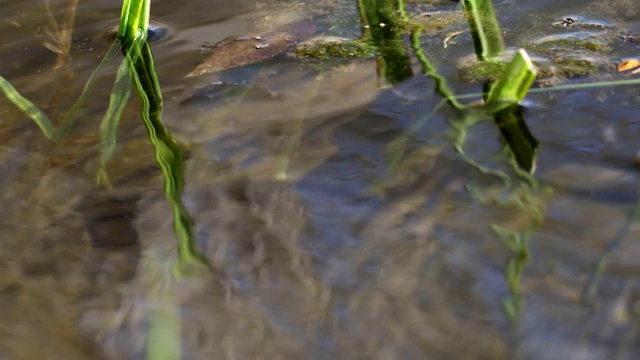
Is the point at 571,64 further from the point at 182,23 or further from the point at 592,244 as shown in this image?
the point at 182,23

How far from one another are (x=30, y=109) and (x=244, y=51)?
0.51 metres

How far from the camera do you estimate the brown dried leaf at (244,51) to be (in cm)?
174

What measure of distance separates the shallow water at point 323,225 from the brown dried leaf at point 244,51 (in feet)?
0.15

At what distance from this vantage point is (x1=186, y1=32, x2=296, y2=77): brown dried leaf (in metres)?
1.74

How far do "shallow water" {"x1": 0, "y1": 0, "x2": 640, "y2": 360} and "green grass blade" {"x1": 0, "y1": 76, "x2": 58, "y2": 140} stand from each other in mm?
20

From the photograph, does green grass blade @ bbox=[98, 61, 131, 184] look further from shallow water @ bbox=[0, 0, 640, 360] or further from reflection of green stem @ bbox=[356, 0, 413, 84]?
reflection of green stem @ bbox=[356, 0, 413, 84]

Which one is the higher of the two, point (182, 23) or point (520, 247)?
point (182, 23)

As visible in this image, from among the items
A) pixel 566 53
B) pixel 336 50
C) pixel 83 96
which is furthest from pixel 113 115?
pixel 566 53

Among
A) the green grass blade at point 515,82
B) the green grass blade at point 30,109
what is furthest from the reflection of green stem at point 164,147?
the green grass blade at point 515,82

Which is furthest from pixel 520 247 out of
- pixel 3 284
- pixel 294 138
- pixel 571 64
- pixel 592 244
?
pixel 3 284

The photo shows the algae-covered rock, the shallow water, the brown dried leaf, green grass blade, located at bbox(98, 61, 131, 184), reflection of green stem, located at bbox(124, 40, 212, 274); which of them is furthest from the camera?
the brown dried leaf

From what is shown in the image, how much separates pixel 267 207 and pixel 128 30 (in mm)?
715

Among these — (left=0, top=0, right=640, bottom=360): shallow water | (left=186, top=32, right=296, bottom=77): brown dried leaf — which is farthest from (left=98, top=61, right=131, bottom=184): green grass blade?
(left=186, top=32, right=296, bottom=77): brown dried leaf

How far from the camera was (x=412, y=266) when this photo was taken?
1.15 metres
